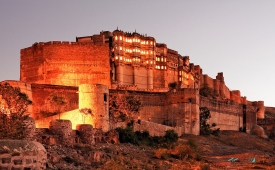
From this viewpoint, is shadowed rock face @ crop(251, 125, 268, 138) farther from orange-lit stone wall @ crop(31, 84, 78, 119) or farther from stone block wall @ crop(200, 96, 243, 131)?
orange-lit stone wall @ crop(31, 84, 78, 119)

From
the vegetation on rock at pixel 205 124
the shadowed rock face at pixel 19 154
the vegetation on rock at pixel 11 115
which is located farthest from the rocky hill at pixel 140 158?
the vegetation on rock at pixel 205 124

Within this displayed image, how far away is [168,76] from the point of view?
229 feet

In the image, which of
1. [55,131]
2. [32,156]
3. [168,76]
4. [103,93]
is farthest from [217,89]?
[32,156]

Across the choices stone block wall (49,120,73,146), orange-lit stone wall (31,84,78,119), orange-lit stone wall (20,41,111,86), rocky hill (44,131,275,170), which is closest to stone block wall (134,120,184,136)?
rocky hill (44,131,275,170)

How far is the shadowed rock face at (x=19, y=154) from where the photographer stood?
7.69 metres

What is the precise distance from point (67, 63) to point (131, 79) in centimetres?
916

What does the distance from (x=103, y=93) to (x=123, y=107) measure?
10813 millimetres

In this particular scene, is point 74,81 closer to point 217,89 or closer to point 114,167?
point 217,89

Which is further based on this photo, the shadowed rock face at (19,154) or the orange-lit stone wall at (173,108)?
the orange-lit stone wall at (173,108)

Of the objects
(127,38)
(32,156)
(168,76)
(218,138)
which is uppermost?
(127,38)

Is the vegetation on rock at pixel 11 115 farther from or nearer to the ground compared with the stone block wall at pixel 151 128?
farther from the ground

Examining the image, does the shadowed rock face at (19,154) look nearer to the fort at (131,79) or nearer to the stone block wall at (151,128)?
the fort at (131,79)

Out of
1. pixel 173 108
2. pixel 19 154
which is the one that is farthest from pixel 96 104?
pixel 19 154

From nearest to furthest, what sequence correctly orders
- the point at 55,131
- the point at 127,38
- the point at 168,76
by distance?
the point at 55,131
the point at 127,38
the point at 168,76
